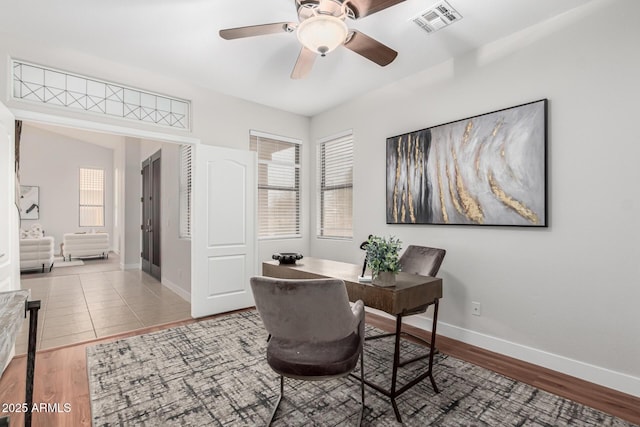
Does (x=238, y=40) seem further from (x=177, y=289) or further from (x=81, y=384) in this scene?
(x=177, y=289)

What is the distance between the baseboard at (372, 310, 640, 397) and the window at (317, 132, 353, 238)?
1.77 meters

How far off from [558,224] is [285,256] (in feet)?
7.81

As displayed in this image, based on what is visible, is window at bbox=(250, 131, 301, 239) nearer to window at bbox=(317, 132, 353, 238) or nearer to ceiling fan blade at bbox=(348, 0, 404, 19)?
window at bbox=(317, 132, 353, 238)

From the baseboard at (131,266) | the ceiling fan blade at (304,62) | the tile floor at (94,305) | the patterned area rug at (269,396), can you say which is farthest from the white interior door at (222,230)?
the baseboard at (131,266)

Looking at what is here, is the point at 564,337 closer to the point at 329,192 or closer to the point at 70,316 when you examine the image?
the point at 329,192

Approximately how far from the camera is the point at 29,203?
31.6 ft

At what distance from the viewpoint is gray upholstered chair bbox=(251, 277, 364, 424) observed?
5.33ft

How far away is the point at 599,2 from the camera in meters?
2.39

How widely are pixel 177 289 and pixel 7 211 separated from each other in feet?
9.22

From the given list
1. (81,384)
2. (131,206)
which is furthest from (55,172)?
(81,384)

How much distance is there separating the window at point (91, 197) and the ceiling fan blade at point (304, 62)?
10.9m

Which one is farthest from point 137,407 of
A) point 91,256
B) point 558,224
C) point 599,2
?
point 91,256

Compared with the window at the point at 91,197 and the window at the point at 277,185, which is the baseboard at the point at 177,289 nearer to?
the window at the point at 277,185

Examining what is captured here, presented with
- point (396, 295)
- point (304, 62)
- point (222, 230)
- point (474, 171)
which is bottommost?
point (396, 295)
